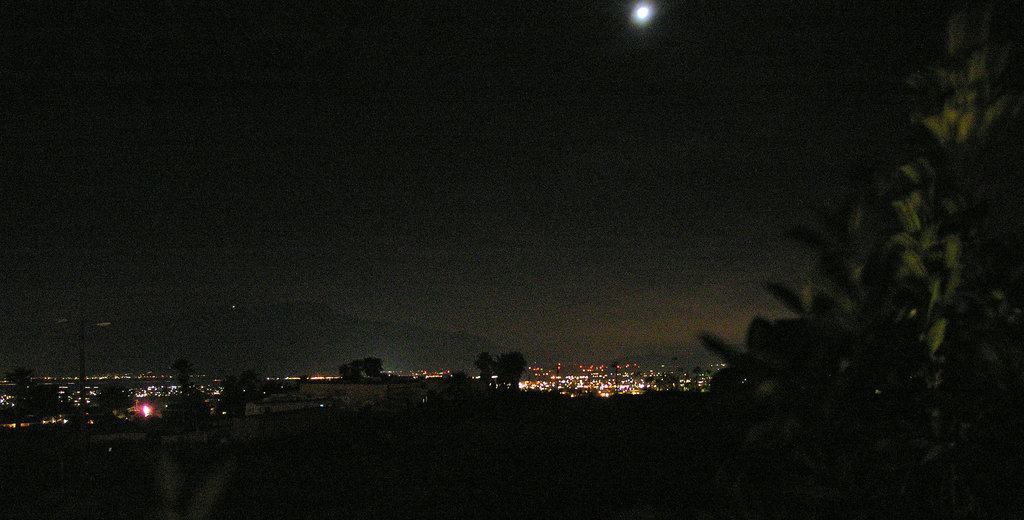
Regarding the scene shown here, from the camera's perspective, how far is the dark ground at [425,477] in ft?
22.6

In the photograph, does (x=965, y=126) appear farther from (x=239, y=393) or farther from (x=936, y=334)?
(x=239, y=393)

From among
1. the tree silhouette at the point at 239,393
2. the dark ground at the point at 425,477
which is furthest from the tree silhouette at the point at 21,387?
the dark ground at the point at 425,477

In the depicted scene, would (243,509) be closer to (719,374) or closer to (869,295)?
(719,374)

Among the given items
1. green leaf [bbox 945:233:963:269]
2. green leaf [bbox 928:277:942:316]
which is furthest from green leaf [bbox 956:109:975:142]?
green leaf [bbox 928:277:942:316]

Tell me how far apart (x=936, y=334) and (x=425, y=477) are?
23.4 ft

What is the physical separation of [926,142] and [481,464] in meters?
7.28

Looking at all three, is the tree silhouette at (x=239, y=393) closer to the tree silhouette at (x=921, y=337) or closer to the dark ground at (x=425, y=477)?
the dark ground at (x=425, y=477)

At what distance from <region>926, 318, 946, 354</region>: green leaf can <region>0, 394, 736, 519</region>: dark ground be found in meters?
1.82

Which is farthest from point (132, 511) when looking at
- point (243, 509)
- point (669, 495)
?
point (669, 495)

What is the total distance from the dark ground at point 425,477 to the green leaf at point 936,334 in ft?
5.98

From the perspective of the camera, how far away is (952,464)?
2.10m

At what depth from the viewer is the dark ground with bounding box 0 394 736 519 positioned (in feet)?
22.6

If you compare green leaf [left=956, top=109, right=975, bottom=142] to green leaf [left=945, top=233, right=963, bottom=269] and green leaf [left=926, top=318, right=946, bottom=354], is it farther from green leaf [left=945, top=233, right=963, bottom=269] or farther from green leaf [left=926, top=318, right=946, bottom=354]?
green leaf [left=926, top=318, right=946, bottom=354]

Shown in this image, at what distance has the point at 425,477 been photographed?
8266mm
